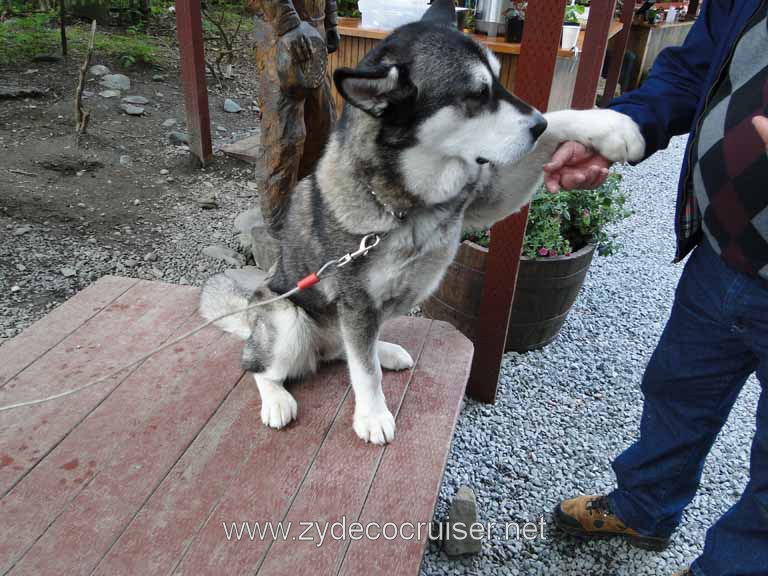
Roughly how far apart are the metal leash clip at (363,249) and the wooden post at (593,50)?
10.6 ft

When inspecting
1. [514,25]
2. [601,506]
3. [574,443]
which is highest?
[514,25]

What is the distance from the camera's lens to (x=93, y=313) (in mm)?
2682

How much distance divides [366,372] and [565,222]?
221 cm

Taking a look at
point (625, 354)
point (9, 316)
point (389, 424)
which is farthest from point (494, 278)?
point (9, 316)

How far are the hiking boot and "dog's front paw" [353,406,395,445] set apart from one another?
0.93 metres

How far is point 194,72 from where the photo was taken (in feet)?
16.1

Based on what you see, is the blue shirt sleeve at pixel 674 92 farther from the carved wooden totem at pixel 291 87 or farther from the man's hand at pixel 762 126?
the carved wooden totem at pixel 291 87

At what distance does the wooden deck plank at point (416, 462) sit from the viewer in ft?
5.55

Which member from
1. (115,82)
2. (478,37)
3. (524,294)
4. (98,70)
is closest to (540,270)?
(524,294)

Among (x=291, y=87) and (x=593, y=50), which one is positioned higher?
(x=593, y=50)

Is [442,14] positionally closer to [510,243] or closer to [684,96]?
[684,96]

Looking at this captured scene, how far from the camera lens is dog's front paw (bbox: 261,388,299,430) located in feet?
6.95

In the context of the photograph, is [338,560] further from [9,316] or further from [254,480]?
[9,316]

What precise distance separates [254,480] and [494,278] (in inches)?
60.9
